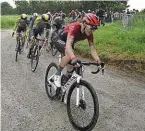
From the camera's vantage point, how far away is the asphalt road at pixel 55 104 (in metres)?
6.02

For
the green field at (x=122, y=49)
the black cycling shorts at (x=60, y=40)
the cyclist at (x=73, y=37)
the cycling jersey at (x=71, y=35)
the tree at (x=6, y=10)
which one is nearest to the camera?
the cyclist at (x=73, y=37)

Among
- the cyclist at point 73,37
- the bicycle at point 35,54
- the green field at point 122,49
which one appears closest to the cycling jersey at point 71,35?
the cyclist at point 73,37

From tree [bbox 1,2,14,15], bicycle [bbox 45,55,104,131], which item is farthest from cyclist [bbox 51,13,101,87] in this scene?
tree [bbox 1,2,14,15]

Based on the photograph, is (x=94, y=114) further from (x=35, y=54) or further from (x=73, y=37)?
(x=35, y=54)

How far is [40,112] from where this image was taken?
22.2 ft

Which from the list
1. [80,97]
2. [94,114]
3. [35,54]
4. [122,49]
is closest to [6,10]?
[122,49]

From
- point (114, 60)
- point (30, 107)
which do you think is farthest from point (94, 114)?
point (114, 60)

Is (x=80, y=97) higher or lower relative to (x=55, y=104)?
higher

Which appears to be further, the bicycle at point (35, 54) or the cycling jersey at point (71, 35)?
the bicycle at point (35, 54)

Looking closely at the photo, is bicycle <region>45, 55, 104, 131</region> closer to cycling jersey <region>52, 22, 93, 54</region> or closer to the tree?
cycling jersey <region>52, 22, 93, 54</region>

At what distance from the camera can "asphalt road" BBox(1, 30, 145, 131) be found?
19.7 feet

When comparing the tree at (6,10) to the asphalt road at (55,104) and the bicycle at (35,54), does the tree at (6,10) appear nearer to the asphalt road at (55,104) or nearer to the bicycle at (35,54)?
the bicycle at (35,54)

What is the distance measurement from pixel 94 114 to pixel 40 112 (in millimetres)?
1675

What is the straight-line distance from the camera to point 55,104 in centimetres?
726
